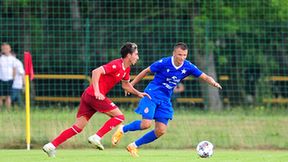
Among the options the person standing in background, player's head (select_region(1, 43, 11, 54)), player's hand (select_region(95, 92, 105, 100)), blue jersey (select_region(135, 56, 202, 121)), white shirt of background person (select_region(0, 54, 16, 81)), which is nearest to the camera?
player's hand (select_region(95, 92, 105, 100))

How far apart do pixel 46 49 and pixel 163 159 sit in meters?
6.93

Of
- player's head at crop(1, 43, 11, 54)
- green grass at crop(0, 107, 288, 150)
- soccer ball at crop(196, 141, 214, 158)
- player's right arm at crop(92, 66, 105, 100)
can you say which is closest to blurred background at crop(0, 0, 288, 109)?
player's head at crop(1, 43, 11, 54)

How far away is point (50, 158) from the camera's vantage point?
45.1ft

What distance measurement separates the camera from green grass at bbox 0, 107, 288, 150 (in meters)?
18.5

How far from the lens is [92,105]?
14.0 metres

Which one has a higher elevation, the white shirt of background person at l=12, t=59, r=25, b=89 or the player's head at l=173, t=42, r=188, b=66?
the player's head at l=173, t=42, r=188, b=66

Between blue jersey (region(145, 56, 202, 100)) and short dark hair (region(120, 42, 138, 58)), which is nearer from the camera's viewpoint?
short dark hair (region(120, 42, 138, 58))

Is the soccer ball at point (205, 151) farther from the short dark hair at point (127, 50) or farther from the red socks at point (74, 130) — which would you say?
the short dark hair at point (127, 50)

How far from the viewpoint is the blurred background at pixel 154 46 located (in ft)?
64.8

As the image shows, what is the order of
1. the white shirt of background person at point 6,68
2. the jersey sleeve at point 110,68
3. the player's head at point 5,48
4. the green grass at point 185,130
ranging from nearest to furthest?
the jersey sleeve at point 110,68
the green grass at point 185,130
the player's head at point 5,48
the white shirt of background person at point 6,68

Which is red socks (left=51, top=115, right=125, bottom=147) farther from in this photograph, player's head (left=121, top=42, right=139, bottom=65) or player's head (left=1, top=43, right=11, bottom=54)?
player's head (left=1, top=43, right=11, bottom=54)

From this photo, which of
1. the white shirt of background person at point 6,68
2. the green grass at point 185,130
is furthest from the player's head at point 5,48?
the green grass at point 185,130

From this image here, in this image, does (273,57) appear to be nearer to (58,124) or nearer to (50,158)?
(58,124)

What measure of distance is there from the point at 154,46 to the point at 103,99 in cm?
635
